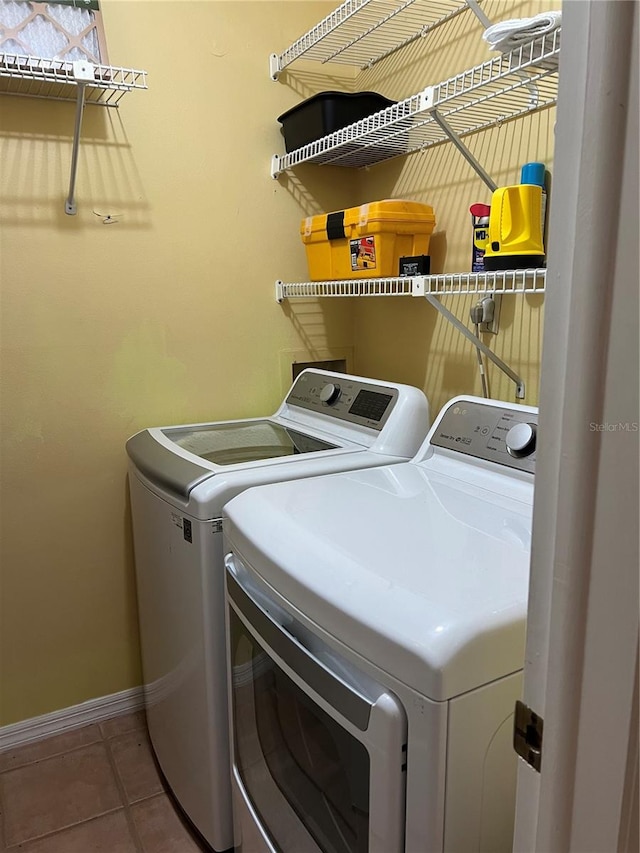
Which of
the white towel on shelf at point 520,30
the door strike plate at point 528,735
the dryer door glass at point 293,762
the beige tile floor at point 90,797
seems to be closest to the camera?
the door strike plate at point 528,735

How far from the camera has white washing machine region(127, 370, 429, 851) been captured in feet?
4.62

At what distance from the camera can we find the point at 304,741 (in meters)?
1.09

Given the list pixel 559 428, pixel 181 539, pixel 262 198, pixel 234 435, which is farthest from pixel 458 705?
pixel 262 198

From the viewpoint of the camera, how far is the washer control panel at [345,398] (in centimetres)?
173

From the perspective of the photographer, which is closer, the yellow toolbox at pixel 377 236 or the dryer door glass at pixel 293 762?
the dryer door glass at pixel 293 762

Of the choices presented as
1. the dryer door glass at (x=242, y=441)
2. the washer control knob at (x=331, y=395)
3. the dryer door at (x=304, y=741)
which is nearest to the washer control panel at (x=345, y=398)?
the washer control knob at (x=331, y=395)

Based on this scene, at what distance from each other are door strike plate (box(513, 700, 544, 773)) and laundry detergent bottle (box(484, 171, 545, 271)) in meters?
1.02

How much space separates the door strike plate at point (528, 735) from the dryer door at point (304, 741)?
9.4 inches

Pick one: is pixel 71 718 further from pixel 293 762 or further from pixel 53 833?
pixel 293 762

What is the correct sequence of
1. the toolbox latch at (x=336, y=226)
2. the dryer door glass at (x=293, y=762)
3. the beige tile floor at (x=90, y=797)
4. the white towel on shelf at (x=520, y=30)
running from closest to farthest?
1. the dryer door glass at (x=293, y=762)
2. the white towel on shelf at (x=520, y=30)
3. the beige tile floor at (x=90, y=797)
4. the toolbox latch at (x=336, y=226)

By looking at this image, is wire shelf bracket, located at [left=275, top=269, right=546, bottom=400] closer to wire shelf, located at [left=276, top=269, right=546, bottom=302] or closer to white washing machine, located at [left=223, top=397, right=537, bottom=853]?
wire shelf, located at [left=276, top=269, right=546, bottom=302]

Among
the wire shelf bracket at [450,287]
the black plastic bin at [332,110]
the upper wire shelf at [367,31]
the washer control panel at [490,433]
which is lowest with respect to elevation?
the washer control panel at [490,433]

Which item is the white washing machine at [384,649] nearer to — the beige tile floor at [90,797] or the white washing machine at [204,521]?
the white washing machine at [204,521]

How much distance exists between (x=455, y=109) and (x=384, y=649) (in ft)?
4.44
